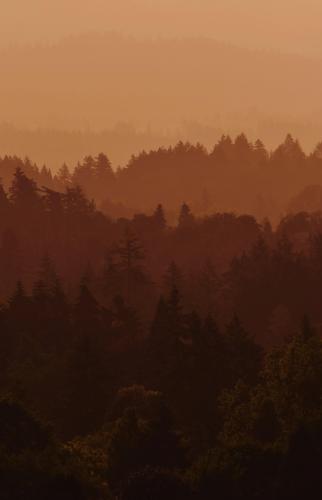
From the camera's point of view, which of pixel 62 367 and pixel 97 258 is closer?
pixel 62 367

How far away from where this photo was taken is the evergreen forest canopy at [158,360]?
41.8m

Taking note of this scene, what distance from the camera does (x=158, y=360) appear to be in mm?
72750

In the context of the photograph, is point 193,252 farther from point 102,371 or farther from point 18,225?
point 102,371

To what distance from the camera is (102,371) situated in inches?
2675

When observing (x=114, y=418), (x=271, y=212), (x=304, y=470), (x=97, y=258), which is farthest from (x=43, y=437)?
(x=271, y=212)

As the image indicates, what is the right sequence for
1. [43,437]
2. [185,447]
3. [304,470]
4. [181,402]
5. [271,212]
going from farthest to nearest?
Result: [271,212] → [181,402] → [185,447] → [43,437] → [304,470]

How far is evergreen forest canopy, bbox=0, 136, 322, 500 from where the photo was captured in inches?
1645

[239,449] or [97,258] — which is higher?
[97,258]

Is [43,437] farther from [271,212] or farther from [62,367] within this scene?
[271,212]

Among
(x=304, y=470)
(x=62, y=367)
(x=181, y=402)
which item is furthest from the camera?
(x=62, y=367)

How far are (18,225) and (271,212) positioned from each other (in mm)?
68238

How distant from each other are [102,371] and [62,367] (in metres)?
5.30

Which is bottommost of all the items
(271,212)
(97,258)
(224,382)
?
(224,382)

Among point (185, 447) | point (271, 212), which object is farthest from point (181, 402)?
point (271, 212)
